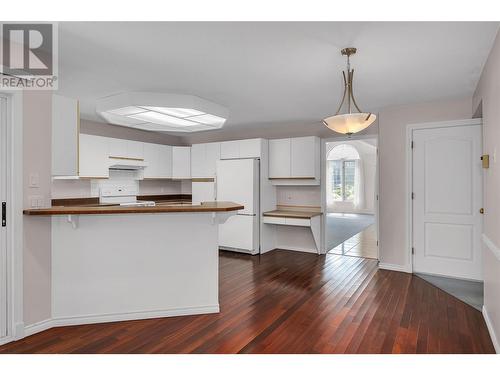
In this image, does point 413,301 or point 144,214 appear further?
point 413,301

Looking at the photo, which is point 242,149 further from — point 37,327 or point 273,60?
point 37,327

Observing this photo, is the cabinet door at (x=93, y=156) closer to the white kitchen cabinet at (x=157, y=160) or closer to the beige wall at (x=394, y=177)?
the white kitchen cabinet at (x=157, y=160)

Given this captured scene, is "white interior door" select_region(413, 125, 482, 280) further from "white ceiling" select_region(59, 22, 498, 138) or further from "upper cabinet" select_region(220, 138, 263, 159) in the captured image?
"upper cabinet" select_region(220, 138, 263, 159)

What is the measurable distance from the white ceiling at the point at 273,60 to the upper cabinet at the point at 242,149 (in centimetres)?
141

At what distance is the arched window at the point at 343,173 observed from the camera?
11.7 m

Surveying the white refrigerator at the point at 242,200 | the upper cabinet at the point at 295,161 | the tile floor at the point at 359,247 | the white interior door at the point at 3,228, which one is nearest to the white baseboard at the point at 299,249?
the tile floor at the point at 359,247

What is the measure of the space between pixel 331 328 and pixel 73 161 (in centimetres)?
273

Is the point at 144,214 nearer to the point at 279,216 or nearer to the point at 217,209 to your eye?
the point at 217,209

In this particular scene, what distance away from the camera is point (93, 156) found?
491 centimetres

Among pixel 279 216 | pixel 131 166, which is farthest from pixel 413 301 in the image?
pixel 131 166

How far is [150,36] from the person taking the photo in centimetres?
229

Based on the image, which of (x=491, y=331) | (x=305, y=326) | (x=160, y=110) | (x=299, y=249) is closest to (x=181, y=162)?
(x=160, y=110)

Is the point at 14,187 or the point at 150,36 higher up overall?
the point at 150,36
